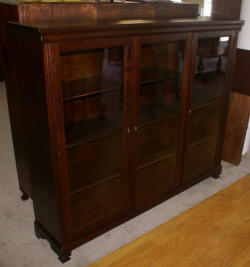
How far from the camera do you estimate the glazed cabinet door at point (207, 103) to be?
2314 millimetres

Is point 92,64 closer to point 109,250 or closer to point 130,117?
point 130,117

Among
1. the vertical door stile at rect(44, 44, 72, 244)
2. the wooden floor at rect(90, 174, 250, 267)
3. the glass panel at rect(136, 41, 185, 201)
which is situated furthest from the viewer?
the glass panel at rect(136, 41, 185, 201)

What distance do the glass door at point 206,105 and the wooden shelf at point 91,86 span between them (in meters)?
0.72

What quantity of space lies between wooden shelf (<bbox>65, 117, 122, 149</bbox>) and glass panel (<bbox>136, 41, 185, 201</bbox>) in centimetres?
A: 22

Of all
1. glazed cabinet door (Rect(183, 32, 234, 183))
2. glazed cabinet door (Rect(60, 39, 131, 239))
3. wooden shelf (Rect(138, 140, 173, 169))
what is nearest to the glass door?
glazed cabinet door (Rect(183, 32, 234, 183))

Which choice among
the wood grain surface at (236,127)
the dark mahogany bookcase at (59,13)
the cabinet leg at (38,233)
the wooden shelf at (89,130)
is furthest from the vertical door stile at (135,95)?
the wood grain surface at (236,127)

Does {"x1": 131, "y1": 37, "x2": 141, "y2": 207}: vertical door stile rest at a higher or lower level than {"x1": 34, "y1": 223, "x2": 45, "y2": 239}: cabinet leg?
higher

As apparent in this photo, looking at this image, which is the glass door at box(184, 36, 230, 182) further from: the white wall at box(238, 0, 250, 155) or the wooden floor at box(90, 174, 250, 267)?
the wooden floor at box(90, 174, 250, 267)

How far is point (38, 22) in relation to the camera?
1.65 m

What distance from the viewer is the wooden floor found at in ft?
4.52

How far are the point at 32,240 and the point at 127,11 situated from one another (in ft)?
5.46

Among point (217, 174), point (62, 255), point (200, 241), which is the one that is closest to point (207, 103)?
point (217, 174)

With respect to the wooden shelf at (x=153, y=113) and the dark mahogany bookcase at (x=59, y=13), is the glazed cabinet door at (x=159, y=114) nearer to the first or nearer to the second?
the wooden shelf at (x=153, y=113)

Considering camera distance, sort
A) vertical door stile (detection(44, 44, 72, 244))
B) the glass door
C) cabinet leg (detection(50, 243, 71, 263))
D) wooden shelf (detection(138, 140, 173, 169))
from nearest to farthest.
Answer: vertical door stile (detection(44, 44, 72, 244)), cabinet leg (detection(50, 243, 71, 263)), wooden shelf (detection(138, 140, 173, 169)), the glass door
